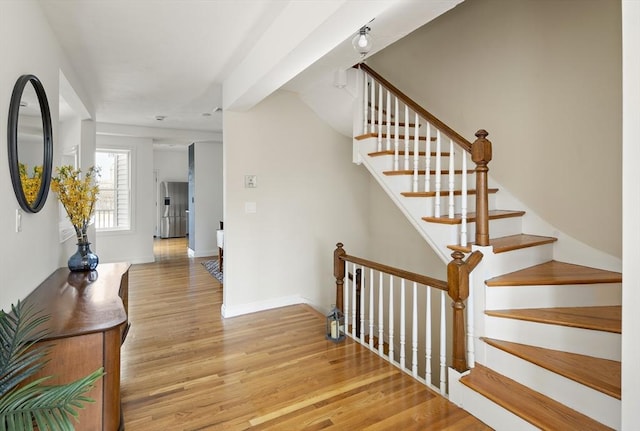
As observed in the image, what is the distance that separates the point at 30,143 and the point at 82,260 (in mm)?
967

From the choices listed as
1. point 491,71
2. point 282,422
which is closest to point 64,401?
point 282,422

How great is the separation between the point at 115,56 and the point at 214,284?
10.5ft

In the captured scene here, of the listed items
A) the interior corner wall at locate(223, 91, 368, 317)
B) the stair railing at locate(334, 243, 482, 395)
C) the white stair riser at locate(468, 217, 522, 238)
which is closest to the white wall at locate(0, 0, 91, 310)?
the interior corner wall at locate(223, 91, 368, 317)

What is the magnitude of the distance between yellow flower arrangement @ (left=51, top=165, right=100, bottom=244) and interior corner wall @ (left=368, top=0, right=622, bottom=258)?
11.6 ft

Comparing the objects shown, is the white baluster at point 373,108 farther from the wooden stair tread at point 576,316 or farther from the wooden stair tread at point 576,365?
the wooden stair tread at point 576,365

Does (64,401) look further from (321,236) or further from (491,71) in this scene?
(491,71)

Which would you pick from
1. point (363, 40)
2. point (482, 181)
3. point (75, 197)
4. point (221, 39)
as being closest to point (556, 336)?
point (482, 181)

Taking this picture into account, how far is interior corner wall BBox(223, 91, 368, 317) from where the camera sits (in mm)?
3826

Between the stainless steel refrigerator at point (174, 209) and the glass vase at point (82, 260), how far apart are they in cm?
768

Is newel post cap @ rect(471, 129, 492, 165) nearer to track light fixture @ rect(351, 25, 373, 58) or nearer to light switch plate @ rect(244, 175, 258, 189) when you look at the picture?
track light fixture @ rect(351, 25, 373, 58)

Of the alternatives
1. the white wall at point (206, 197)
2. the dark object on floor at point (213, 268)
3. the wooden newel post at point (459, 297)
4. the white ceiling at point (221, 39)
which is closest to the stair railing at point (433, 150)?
the wooden newel post at point (459, 297)

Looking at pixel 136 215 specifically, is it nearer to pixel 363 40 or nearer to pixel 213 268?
pixel 213 268

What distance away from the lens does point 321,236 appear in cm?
443

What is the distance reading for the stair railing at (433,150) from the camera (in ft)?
7.75
